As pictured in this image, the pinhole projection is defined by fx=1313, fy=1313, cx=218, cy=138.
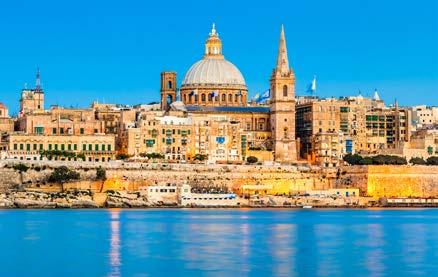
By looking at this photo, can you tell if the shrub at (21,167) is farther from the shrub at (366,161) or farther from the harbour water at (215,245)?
the shrub at (366,161)

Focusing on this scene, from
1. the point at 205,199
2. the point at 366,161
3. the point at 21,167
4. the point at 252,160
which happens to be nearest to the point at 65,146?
the point at 21,167

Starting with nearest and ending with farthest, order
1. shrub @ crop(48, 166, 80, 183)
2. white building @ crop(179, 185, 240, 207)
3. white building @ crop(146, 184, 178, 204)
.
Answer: shrub @ crop(48, 166, 80, 183)
white building @ crop(146, 184, 178, 204)
white building @ crop(179, 185, 240, 207)

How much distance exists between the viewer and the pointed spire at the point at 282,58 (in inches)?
3206

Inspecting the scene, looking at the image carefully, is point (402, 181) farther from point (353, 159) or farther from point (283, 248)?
point (283, 248)

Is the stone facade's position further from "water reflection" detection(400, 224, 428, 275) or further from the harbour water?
"water reflection" detection(400, 224, 428, 275)

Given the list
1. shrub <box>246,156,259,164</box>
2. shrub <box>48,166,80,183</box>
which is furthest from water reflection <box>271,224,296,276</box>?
shrub <box>246,156,259,164</box>

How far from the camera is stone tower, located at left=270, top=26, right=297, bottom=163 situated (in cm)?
8012

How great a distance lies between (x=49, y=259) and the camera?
124ft

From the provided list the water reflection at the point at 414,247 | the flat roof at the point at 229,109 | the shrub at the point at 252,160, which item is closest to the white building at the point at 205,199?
the shrub at the point at 252,160

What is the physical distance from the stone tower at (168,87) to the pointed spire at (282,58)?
8566 millimetres

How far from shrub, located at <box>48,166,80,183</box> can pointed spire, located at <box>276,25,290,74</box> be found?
17.4 meters

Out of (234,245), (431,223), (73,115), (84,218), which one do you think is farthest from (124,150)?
(234,245)

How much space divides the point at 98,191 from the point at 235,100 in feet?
58.3

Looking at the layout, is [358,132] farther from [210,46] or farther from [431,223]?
[431,223]
